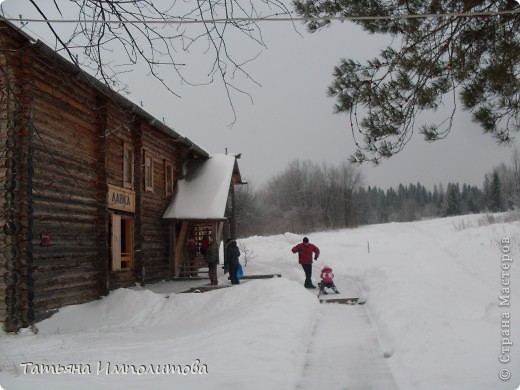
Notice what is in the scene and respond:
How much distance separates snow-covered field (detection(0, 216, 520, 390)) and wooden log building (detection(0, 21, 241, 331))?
0.98 m

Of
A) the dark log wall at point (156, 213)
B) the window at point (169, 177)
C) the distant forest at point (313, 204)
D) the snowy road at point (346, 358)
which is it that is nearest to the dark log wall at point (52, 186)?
the dark log wall at point (156, 213)

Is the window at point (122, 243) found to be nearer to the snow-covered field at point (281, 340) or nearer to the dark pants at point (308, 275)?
the snow-covered field at point (281, 340)

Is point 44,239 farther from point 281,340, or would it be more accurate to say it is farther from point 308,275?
point 308,275

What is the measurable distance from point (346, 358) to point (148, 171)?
40.9ft

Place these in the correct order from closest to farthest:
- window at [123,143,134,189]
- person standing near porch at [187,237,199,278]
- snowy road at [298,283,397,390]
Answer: snowy road at [298,283,397,390] < window at [123,143,134,189] < person standing near porch at [187,237,199,278]

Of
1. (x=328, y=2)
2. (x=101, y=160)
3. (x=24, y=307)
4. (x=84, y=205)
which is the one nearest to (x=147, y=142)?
(x=101, y=160)

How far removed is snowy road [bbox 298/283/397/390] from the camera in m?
6.25

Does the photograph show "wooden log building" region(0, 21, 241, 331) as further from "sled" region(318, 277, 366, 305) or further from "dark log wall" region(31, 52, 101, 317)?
"sled" region(318, 277, 366, 305)

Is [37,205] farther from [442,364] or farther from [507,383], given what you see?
[507,383]

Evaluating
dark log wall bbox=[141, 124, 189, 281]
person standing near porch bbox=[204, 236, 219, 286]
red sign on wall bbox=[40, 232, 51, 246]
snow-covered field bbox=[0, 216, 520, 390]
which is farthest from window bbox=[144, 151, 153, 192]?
red sign on wall bbox=[40, 232, 51, 246]

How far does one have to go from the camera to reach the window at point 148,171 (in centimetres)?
1786

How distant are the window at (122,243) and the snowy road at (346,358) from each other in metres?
7.22

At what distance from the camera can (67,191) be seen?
1238 cm

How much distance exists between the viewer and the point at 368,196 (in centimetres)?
7344
